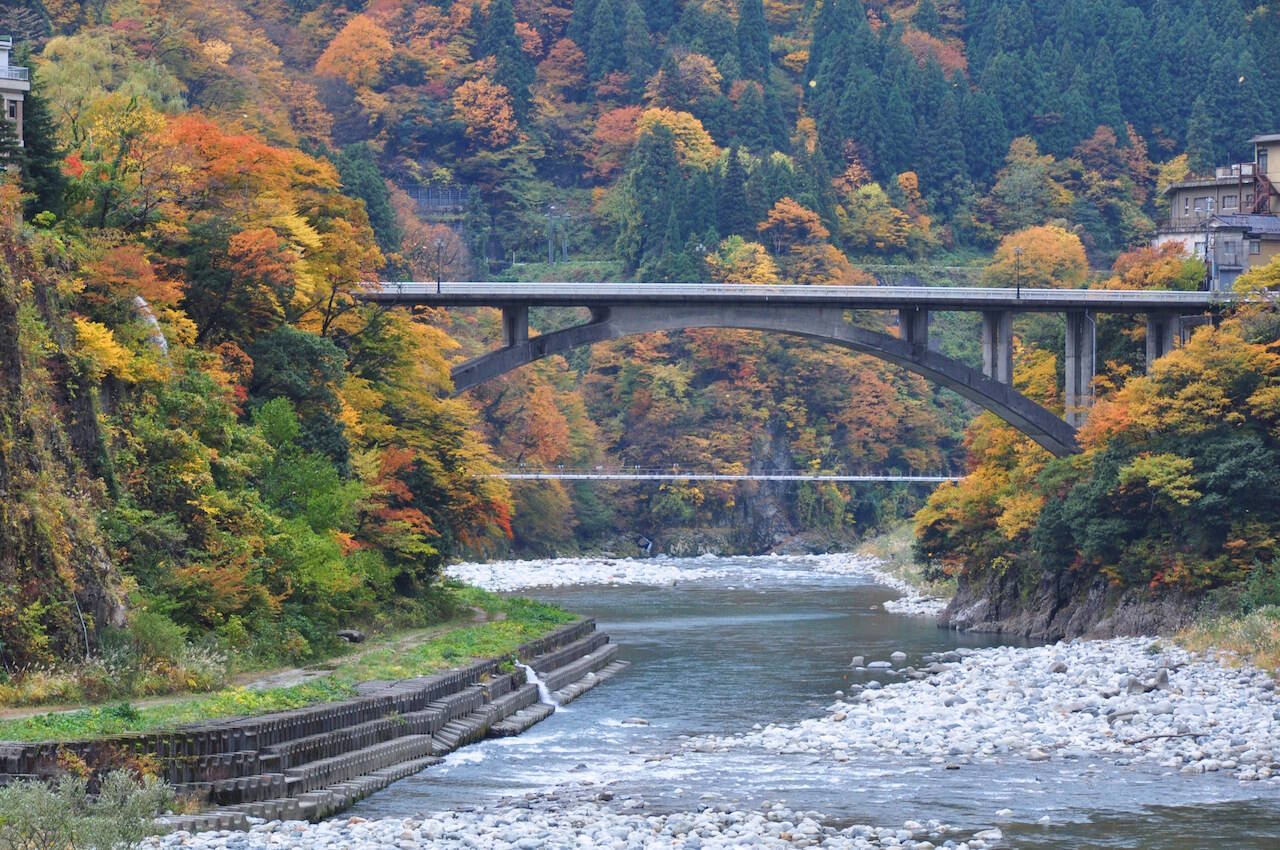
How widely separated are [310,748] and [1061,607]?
28.7 metres

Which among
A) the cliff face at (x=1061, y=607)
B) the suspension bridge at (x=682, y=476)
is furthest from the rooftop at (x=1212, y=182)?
the cliff face at (x=1061, y=607)

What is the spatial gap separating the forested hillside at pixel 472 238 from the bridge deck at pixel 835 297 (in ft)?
10.0

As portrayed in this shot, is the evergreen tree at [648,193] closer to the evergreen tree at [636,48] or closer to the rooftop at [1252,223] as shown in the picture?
the evergreen tree at [636,48]

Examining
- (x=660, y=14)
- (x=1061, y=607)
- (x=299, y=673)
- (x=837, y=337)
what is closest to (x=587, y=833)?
(x=299, y=673)

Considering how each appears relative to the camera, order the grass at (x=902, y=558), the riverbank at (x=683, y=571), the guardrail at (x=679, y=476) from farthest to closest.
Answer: the guardrail at (x=679, y=476) → the riverbank at (x=683, y=571) → the grass at (x=902, y=558)

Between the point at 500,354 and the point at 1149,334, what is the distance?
1919cm

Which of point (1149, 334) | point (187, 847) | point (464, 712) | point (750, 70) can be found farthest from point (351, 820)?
point (750, 70)

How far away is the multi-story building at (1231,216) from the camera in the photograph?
213ft

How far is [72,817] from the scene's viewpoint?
69.8 feet

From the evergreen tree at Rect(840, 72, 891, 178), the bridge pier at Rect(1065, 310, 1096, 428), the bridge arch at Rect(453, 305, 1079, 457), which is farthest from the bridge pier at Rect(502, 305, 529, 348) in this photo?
the evergreen tree at Rect(840, 72, 891, 178)

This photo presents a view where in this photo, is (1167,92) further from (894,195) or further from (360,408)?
(360,408)

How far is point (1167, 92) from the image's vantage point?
13512 cm

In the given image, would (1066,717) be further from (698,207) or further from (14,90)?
(698,207)

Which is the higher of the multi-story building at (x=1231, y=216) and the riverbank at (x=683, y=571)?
the multi-story building at (x=1231, y=216)
